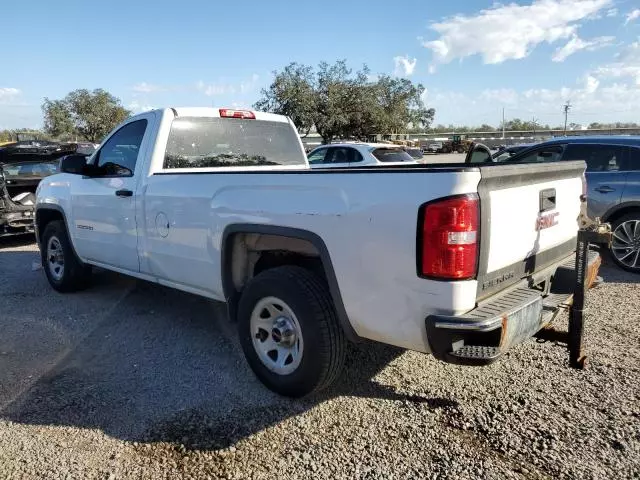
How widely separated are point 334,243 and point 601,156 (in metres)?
5.80

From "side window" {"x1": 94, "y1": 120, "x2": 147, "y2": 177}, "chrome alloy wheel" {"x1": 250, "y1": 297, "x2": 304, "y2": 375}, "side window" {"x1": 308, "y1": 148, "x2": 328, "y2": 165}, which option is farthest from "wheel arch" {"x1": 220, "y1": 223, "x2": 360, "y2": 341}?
"side window" {"x1": 308, "y1": 148, "x2": 328, "y2": 165}

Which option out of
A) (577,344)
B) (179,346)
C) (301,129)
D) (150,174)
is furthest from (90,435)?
(301,129)

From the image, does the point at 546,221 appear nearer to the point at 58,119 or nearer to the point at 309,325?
the point at 309,325

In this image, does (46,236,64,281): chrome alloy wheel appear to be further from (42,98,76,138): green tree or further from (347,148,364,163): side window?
(42,98,76,138): green tree

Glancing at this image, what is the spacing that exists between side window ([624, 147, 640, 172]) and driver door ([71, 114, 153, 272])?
6.09 m

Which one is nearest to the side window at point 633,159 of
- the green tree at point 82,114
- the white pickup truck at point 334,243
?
the white pickup truck at point 334,243

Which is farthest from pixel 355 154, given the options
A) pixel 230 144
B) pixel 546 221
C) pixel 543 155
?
pixel 546 221

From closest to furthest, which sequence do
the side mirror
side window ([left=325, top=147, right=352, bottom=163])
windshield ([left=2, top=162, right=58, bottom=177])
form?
the side mirror, windshield ([left=2, top=162, right=58, bottom=177]), side window ([left=325, top=147, right=352, bottom=163])

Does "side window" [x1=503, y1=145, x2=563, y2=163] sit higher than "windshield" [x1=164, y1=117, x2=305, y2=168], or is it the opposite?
"windshield" [x1=164, y1=117, x2=305, y2=168]

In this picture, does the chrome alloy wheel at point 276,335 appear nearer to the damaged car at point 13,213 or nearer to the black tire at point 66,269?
the black tire at point 66,269

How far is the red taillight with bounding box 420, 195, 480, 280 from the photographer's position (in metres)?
2.52

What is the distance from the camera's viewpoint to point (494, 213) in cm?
269

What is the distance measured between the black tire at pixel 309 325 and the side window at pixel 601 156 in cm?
553

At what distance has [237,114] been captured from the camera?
16.8ft
